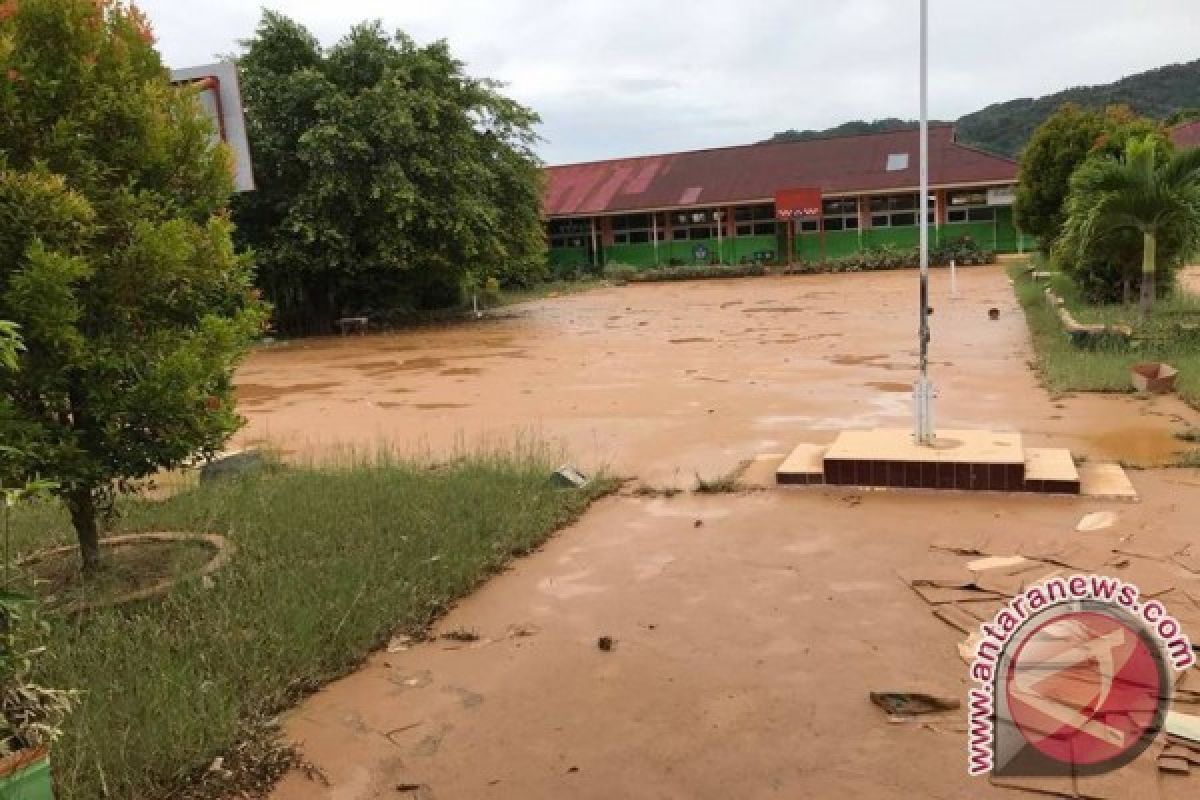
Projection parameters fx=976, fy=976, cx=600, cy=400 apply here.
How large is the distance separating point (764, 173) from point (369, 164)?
22978mm

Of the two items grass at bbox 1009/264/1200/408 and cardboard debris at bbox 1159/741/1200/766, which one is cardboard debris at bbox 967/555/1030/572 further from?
grass at bbox 1009/264/1200/408

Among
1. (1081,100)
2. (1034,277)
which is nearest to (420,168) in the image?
(1034,277)

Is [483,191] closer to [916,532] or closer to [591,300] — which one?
[591,300]

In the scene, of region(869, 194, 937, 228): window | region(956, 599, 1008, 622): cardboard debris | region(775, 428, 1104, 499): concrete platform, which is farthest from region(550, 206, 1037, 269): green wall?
region(956, 599, 1008, 622): cardboard debris

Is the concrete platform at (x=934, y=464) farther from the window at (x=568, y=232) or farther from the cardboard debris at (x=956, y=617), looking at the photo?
the window at (x=568, y=232)

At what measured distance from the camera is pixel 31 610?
9.62 ft

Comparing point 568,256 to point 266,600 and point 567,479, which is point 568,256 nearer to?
point 567,479

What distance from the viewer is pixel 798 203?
37281 millimetres

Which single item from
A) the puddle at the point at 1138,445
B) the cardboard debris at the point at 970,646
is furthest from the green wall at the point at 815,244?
the cardboard debris at the point at 970,646

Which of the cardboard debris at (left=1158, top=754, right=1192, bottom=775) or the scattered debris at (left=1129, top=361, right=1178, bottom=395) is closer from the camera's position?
the cardboard debris at (left=1158, top=754, right=1192, bottom=775)

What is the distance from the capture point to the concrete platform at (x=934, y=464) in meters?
5.84

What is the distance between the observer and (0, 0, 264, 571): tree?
4031 mm

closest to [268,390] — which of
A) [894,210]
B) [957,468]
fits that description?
[957,468]

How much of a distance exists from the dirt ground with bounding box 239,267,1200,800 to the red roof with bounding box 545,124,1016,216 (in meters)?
28.5
